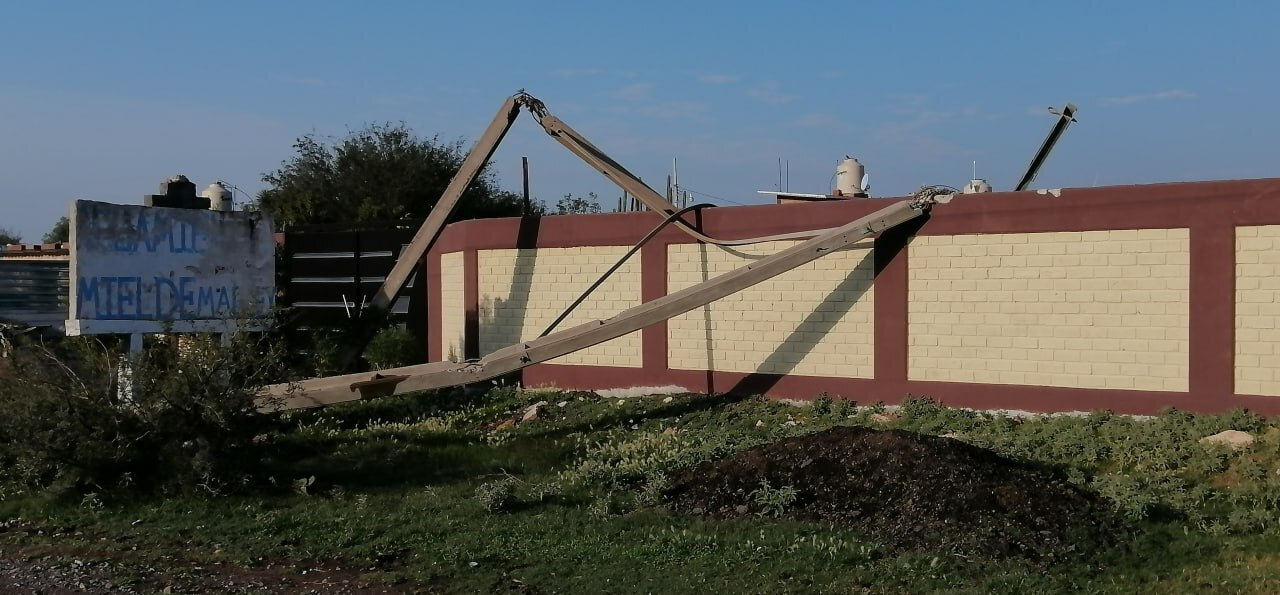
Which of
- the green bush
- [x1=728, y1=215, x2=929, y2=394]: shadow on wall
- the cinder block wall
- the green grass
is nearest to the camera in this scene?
the green grass

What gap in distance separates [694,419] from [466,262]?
5.33 meters

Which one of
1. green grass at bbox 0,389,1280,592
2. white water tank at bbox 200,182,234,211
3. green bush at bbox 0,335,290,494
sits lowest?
green grass at bbox 0,389,1280,592

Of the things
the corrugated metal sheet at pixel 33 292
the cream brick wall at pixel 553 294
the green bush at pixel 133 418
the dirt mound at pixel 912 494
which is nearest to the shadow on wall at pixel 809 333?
the cream brick wall at pixel 553 294

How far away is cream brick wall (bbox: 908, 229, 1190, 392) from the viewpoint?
460 inches

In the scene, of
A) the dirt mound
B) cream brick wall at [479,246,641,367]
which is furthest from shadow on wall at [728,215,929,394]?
the dirt mound

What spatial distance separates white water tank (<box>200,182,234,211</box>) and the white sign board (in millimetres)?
1052

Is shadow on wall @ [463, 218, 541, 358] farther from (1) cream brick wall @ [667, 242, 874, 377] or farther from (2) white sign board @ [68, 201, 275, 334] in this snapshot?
(2) white sign board @ [68, 201, 275, 334]

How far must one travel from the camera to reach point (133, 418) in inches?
404

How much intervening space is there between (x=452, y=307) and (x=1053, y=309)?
9203 mm

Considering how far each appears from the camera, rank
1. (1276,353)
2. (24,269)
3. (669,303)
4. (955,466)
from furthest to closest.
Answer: (24,269) < (669,303) < (1276,353) < (955,466)

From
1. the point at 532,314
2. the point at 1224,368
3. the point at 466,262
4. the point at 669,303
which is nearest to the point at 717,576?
the point at 669,303

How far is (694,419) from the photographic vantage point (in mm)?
13398

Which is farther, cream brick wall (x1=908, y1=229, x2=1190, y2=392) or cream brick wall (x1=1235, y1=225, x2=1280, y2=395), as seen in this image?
cream brick wall (x1=908, y1=229, x2=1190, y2=392)

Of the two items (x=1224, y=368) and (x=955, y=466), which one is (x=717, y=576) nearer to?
(x=955, y=466)
